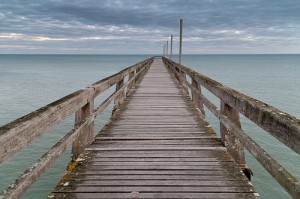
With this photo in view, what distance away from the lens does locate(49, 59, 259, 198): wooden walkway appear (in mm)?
2881

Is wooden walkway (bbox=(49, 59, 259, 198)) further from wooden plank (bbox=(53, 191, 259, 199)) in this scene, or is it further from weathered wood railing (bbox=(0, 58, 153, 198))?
weathered wood railing (bbox=(0, 58, 153, 198))

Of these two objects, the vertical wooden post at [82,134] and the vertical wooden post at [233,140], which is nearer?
the vertical wooden post at [82,134]

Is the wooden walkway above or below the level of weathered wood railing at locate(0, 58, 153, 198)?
below

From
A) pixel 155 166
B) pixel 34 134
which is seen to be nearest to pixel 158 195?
pixel 155 166

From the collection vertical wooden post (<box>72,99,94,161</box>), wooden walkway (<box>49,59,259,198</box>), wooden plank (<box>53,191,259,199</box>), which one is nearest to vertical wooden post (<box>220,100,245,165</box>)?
wooden walkway (<box>49,59,259,198</box>)

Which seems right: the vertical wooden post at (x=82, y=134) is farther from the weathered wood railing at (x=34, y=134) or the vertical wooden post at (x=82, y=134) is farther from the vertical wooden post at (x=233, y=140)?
the vertical wooden post at (x=233, y=140)

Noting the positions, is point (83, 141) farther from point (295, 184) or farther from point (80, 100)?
point (295, 184)

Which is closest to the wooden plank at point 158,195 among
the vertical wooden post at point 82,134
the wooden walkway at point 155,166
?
the wooden walkway at point 155,166

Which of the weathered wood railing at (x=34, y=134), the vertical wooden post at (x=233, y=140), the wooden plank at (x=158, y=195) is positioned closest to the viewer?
the weathered wood railing at (x=34, y=134)

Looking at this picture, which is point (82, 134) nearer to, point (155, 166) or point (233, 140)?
point (155, 166)

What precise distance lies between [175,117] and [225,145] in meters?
2.36

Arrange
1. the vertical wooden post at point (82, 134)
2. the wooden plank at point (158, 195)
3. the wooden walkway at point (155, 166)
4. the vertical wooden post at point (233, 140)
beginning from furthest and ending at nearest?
the vertical wooden post at point (233, 140) → the vertical wooden post at point (82, 134) → the wooden walkway at point (155, 166) → the wooden plank at point (158, 195)

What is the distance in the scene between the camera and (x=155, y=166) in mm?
3527

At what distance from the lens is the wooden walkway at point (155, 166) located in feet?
9.45
